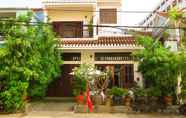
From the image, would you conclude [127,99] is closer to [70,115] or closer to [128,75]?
[70,115]

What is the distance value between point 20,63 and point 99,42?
714 cm

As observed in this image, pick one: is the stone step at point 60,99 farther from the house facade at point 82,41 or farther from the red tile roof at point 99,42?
the red tile roof at point 99,42

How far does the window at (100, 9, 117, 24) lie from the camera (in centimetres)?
2734

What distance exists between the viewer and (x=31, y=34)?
19.0m

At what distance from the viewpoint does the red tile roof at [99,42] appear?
22.8 m

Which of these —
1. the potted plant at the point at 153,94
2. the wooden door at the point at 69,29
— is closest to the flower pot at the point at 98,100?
the potted plant at the point at 153,94

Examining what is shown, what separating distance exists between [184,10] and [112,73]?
6.22 m

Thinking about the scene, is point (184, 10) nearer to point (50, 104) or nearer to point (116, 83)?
point (116, 83)

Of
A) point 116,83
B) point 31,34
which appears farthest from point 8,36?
point 116,83

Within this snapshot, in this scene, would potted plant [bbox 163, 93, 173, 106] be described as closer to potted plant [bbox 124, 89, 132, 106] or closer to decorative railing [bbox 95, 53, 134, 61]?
potted plant [bbox 124, 89, 132, 106]

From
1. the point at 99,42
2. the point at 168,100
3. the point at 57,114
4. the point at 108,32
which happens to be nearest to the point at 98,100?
the point at 57,114

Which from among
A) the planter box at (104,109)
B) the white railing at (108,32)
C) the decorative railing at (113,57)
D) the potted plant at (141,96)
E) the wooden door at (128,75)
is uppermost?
the white railing at (108,32)

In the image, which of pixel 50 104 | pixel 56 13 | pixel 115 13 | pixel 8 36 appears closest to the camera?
pixel 8 36

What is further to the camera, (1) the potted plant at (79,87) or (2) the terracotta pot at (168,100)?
(1) the potted plant at (79,87)
